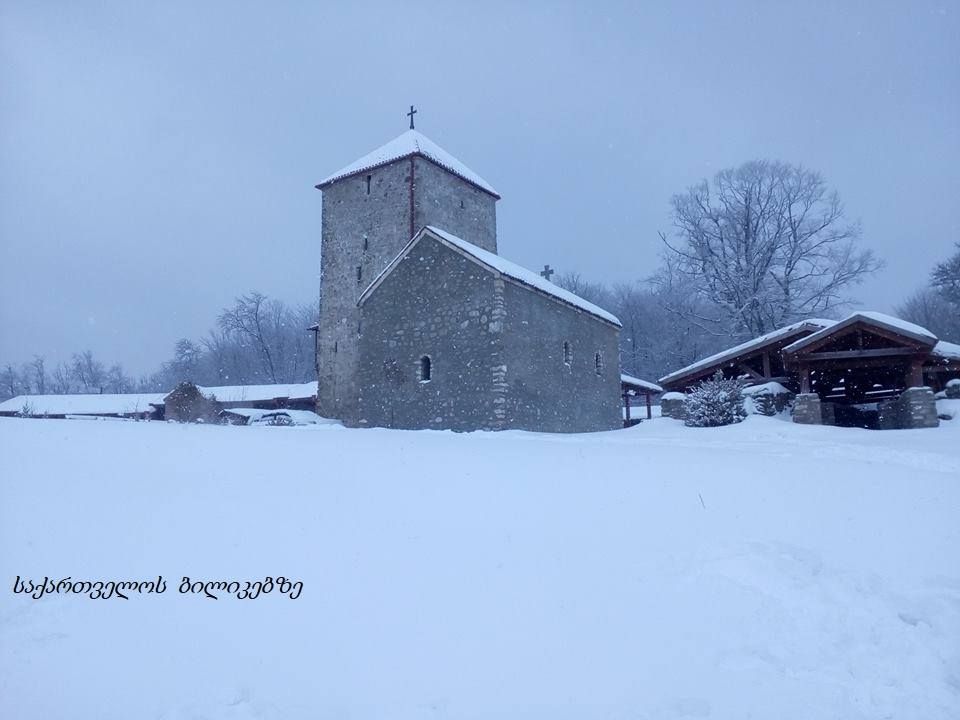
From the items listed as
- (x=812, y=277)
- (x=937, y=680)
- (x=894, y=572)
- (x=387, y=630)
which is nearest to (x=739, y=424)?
(x=894, y=572)

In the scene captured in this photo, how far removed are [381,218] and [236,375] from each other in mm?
40618

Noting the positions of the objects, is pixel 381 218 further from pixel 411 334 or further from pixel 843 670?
pixel 843 670

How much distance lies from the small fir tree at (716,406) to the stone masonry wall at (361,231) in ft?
44.0

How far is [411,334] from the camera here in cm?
1761

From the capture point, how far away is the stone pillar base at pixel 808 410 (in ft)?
53.7

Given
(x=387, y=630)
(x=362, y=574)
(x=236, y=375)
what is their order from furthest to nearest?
(x=236, y=375), (x=362, y=574), (x=387, y=630)

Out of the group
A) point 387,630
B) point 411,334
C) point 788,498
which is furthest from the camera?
point 411,334

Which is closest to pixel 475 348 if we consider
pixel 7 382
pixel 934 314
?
pixel 934 314

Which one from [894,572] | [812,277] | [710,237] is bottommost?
[894,572]

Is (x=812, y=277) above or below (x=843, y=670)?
above

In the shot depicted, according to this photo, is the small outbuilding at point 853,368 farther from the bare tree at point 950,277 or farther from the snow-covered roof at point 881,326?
the bare tree at point 950,277

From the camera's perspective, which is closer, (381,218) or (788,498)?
(788,498)

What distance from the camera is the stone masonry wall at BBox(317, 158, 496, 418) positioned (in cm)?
2589

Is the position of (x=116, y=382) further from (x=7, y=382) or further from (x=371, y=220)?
(x=371, y=220)
